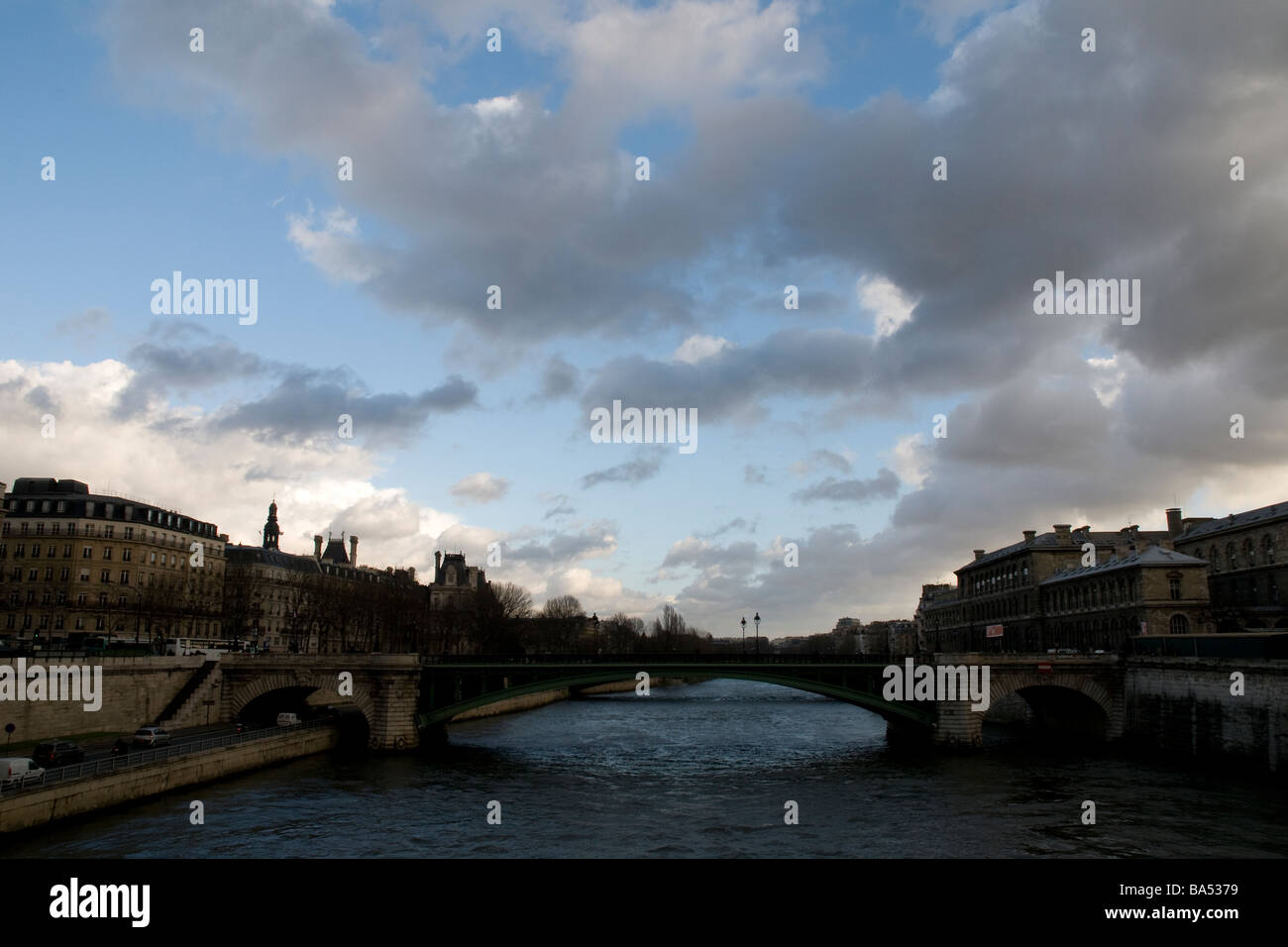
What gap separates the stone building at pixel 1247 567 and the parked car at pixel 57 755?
7799 centimetres

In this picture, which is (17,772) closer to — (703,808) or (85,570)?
(703,808)

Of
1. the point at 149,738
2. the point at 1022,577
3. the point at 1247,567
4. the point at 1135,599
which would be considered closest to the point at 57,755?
the point at 149,738

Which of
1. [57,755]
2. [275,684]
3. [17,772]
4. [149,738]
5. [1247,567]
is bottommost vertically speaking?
[149,738]

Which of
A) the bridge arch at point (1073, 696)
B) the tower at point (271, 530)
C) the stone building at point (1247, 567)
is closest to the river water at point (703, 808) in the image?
the bridge arch at point (1073, 696)

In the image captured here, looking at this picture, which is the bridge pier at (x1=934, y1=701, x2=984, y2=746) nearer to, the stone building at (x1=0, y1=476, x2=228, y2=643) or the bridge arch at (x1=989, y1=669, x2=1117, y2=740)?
the bridge arch at (x1=989, y1=669, x2=1117, y2=740)

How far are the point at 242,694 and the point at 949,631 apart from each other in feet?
325

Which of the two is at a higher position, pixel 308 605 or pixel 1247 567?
pixel 1247 567

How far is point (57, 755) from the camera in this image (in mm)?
35281

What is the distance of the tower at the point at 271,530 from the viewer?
131125 mm

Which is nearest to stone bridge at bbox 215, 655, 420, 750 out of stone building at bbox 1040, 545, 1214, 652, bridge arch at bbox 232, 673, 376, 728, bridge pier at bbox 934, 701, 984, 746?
bridge arch at bbox 232, 673, 376, 728

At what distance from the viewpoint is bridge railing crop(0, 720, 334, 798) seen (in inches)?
1118

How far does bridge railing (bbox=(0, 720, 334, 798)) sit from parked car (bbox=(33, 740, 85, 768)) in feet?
2.36

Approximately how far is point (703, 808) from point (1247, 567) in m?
61.5
